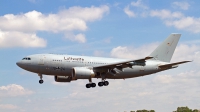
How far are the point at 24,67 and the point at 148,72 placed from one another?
885 inches

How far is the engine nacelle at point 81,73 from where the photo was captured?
6594 cm

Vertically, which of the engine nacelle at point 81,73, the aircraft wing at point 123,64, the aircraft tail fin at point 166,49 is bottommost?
the engine nacelle at point 81,73

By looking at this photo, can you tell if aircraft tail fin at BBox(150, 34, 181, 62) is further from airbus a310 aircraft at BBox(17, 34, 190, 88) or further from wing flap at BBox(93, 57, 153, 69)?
wing flap at BBox(93, 57, 153, 69)

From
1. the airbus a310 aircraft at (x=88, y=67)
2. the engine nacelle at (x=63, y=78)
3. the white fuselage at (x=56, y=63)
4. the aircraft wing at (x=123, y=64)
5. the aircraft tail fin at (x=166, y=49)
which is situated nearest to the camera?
the white fuselage at (x=56, y=63)

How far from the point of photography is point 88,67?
6825 cm

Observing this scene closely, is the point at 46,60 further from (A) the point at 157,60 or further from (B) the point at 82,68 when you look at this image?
(A) the point at 157,60

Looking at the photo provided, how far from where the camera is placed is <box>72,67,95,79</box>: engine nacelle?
2596 inches

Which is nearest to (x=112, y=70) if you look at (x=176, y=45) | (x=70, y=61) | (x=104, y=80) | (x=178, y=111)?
(x=104, y=80)

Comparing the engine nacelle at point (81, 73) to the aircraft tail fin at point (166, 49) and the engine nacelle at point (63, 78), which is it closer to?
the engine nacelle at point (63, 78)

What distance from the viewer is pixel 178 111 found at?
196750 mm

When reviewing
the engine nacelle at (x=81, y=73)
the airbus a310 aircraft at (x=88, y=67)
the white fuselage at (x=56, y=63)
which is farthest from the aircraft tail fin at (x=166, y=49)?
the engine nacelle at (x=81, y=73)

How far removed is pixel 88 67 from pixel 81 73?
2.54 metres

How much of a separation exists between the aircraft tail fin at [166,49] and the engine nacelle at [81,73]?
52.5 ft

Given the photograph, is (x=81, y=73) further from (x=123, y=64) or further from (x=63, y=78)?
(x=63, y=78)
